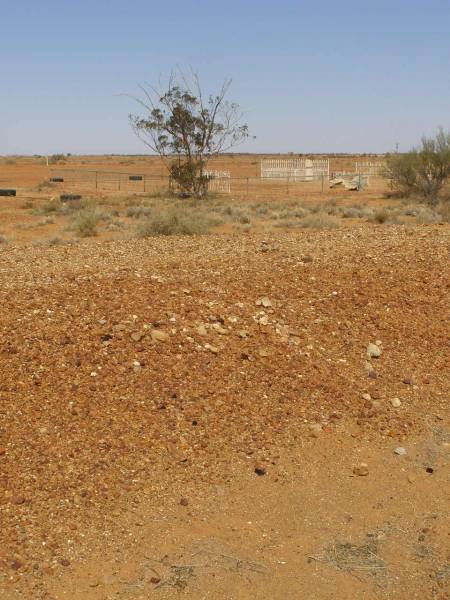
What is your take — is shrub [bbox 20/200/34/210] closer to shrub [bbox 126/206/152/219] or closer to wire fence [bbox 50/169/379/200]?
shrub [bbox 126/206/152/219]

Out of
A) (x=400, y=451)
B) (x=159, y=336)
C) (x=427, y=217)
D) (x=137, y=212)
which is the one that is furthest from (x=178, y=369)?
(x=137, y=212)

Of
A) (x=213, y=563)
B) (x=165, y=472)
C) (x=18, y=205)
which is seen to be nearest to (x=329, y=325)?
(x=165, y=472)

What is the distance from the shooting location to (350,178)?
45.6 m

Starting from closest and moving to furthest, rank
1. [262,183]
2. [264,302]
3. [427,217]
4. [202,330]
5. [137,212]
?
[202,330]
[264,302]
[427,217]
[137,212]
[262,183]

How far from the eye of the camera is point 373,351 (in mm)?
7430

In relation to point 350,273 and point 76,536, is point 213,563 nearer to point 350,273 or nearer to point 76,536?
point 76,536

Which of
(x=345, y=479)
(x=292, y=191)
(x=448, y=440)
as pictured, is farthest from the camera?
(x=292, y=191)

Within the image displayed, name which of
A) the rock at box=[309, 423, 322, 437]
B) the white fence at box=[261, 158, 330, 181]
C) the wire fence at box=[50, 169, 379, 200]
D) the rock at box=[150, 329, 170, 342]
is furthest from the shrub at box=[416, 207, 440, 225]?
the white fence at box=[261, 158, 330, 181]

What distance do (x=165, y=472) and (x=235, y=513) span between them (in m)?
0.61

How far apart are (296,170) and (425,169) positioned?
63.5ft

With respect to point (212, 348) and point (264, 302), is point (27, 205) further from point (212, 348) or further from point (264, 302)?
point (212, 348)

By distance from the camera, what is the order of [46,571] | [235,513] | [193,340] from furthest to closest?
[193,340]
[235,513]
[46,571]

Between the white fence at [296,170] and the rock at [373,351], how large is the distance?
41.5m

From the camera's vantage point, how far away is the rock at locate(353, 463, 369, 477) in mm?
5703
